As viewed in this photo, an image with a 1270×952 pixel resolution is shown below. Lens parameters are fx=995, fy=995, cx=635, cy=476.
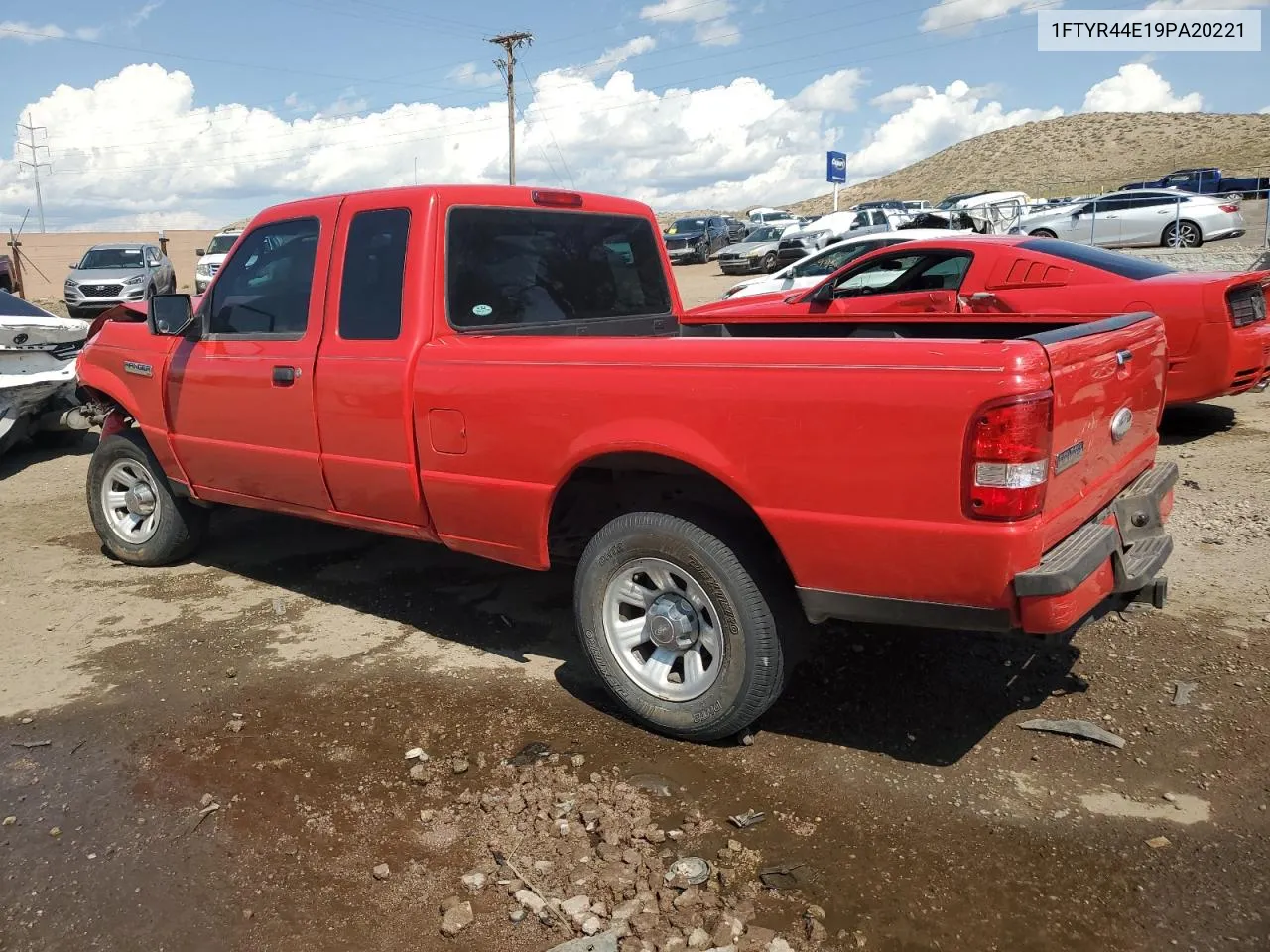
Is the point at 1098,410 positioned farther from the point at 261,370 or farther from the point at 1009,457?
the point at 261,370

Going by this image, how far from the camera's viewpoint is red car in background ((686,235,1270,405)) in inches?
269

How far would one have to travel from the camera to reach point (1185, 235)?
2312 centimetres

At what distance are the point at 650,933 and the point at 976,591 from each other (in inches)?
51.6

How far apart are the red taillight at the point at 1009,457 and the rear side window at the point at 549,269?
7.33ft

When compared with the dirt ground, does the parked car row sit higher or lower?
higher

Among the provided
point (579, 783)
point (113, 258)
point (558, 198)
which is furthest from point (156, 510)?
point (113, 258)

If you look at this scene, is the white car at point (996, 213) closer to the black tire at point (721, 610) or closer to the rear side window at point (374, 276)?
the rear side window at point (374, 276)

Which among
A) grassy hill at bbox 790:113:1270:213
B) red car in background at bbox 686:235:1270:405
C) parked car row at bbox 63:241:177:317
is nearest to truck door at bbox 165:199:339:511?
red car in background at bbox 686:235:1270:405

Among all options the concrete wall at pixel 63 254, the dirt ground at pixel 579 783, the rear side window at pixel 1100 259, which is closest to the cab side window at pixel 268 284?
the dirt ground at pixel 579 783

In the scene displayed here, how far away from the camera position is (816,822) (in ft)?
10.2

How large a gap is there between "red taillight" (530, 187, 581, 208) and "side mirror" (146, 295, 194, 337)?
1.89m

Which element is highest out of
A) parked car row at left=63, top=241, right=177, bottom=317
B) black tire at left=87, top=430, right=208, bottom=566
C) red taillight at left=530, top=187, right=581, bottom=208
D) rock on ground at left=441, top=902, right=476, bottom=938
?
parked car row at left=63, top=241, right=177, bottom=317

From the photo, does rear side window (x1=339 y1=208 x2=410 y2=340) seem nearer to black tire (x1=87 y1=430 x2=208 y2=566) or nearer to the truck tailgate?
black tire (x1=87 y1=430 x2=208 y2=566)

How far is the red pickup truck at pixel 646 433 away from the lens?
285 cm
